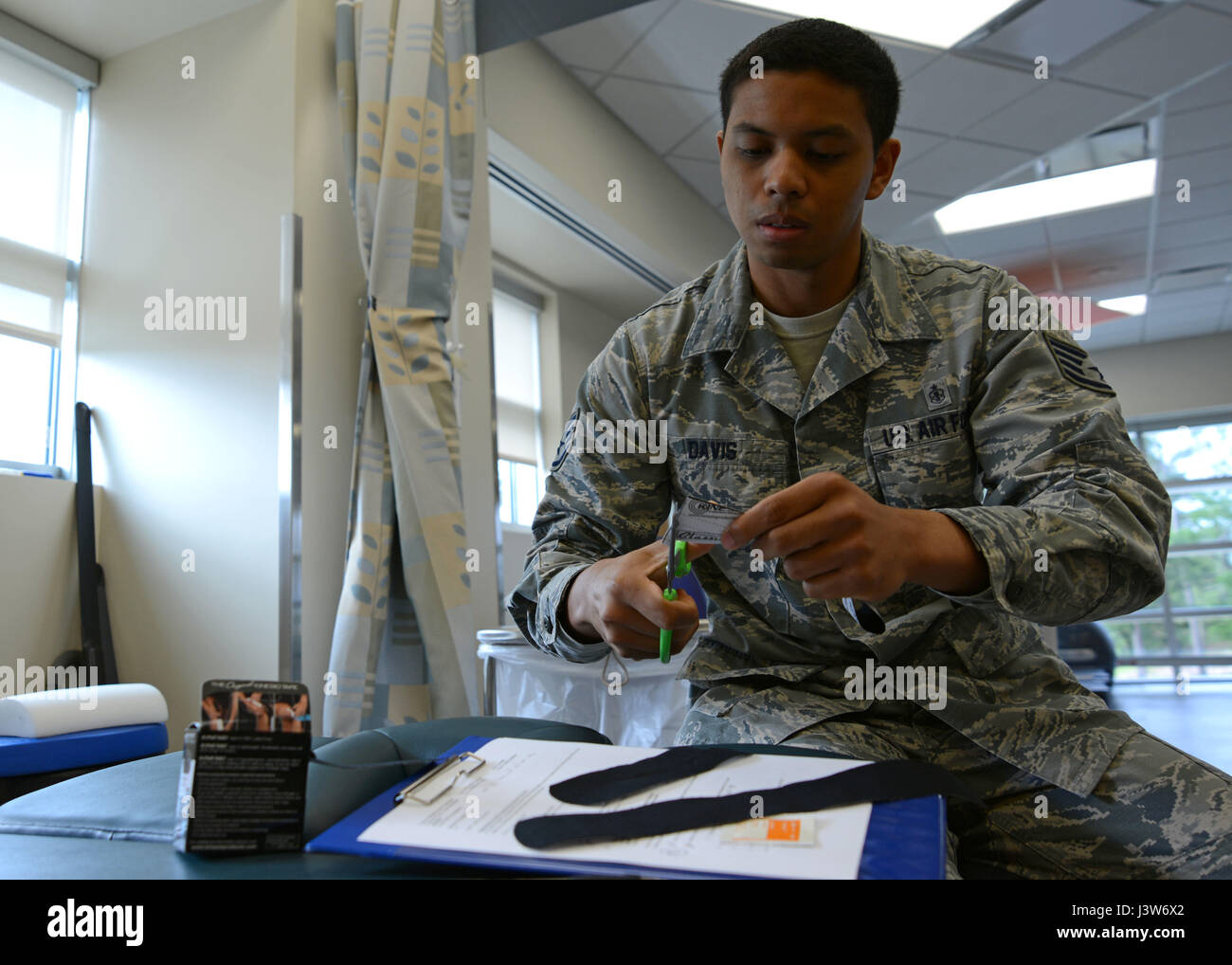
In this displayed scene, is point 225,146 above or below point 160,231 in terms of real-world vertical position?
above

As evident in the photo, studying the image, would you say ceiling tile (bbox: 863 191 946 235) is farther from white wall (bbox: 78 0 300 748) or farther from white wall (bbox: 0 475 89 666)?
Answer: white wall (bbox: 0 475 89 666)

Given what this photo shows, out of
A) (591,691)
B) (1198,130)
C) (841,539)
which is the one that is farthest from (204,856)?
(1198,130)

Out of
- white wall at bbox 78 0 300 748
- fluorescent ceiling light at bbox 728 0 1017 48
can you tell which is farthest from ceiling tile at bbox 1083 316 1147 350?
white wall at bbox 78 0 300 748

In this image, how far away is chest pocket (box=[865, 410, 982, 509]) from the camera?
1011mm

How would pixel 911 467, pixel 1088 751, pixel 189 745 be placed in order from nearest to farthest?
pixel 189 745, pixel 1088 751, pixel 911 467

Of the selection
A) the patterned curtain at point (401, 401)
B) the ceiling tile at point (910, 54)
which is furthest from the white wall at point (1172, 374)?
the patterned curtain at point (401, 401)

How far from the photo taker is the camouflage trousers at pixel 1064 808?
0.75 m

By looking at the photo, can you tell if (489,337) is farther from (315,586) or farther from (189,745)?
(189,745)

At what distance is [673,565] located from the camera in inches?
29.5

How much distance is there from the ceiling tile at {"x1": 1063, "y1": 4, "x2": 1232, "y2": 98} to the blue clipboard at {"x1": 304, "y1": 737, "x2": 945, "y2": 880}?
389 centimetres

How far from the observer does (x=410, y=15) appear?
238 centimetres
